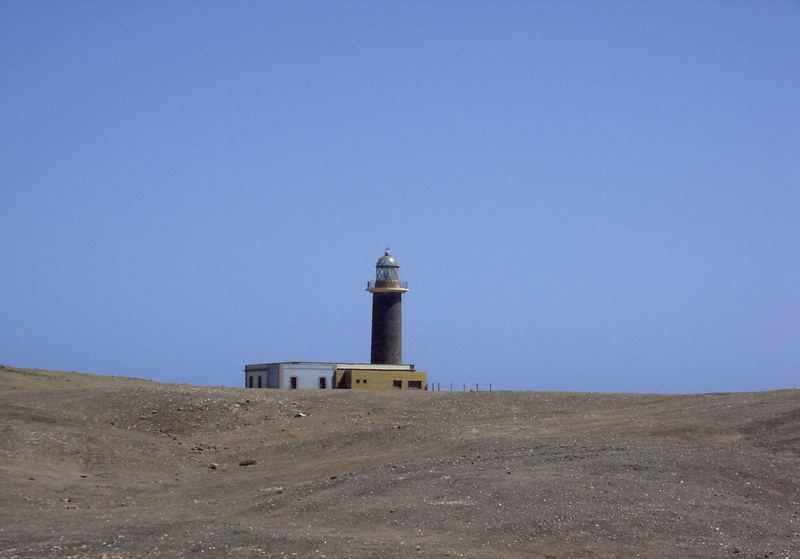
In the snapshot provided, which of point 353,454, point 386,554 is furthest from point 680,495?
point 353,454

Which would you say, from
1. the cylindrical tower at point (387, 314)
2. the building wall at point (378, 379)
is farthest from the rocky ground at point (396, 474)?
the cylindrical tower at point (387, 314)

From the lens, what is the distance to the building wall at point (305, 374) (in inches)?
2176

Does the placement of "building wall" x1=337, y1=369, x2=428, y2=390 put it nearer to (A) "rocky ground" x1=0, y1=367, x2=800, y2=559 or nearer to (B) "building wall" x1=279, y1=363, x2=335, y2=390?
(B) "building wall" x1=279, y1=363, x2=335, y2=390

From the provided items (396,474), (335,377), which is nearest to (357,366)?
(335,377)

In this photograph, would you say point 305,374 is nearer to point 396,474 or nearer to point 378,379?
point 378,379

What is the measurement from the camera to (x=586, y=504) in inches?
773

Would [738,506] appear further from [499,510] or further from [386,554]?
[386,554]

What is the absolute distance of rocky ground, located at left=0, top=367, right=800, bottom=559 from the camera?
703 inches

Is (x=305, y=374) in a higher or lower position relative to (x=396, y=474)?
A: higher

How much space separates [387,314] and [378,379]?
10.7m

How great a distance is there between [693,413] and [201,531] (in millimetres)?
17219

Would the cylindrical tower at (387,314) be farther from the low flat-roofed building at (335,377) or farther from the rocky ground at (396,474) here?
the rocky ground at (396,474)

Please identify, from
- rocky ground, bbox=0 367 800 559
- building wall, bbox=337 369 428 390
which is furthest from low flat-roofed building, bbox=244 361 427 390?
rocky ground, bbox=0 367 800 559

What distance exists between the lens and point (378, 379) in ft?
184
